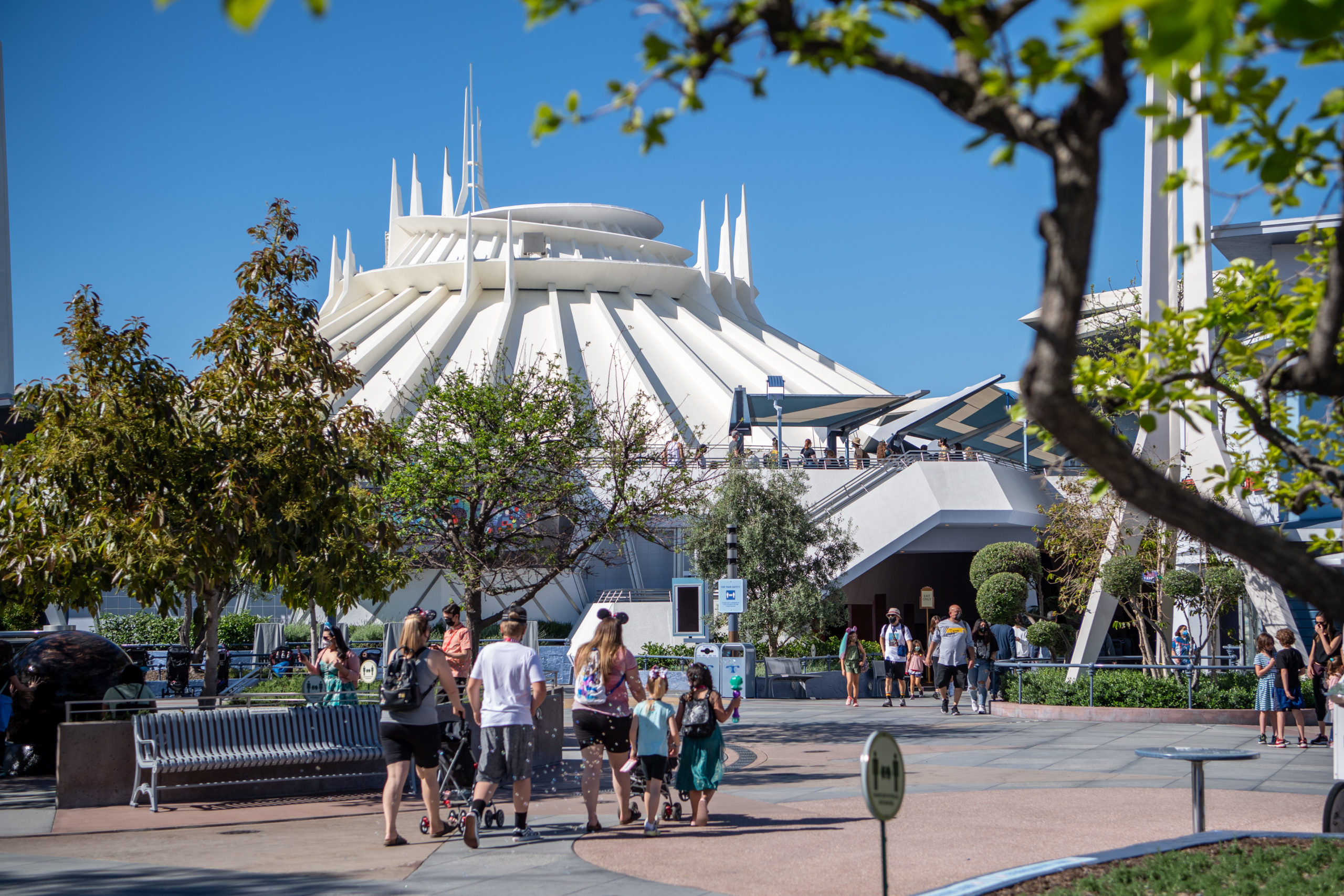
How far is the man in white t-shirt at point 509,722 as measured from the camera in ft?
26.3

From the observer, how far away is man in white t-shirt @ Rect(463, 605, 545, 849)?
8.03 m

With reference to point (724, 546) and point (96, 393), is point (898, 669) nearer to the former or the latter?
point (724, 546)

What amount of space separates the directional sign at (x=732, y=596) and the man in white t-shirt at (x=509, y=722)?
37.4 feet

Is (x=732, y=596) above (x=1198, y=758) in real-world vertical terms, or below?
above

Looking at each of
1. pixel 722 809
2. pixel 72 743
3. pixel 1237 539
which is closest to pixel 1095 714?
pixel 722 809

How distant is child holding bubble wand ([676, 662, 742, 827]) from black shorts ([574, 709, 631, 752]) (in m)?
0.43

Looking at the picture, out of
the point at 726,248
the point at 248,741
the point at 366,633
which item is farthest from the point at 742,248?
the point at 248,741

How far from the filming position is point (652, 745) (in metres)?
8.35

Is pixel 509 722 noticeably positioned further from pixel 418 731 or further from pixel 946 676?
pixel 946 676

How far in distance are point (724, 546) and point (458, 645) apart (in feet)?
52.7

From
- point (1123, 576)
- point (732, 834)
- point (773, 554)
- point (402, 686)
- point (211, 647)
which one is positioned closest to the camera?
point (402, 686)

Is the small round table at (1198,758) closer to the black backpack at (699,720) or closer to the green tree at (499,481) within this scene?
the black backpack at (699,720)

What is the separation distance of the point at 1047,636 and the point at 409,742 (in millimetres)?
16001

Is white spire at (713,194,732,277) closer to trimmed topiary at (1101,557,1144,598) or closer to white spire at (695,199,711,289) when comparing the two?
white spire at (695,199,711,289)
